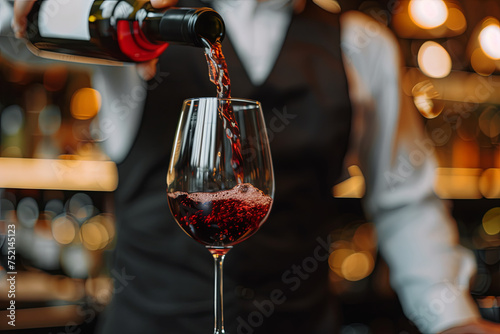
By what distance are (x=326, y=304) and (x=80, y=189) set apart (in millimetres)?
1420

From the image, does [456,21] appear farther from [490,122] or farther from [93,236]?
[93,236]

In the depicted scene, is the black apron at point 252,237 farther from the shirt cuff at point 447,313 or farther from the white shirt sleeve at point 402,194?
the shirt cuff at point 447,313

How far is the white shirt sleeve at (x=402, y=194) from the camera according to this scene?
1036 mm

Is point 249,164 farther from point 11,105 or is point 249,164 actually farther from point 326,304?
point 11,105

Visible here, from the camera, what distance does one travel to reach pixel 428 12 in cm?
251

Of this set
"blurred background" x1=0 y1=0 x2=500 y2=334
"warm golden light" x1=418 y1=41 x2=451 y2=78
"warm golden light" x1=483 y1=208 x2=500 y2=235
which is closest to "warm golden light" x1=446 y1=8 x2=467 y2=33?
"blurred background" x1=0 y1=0 x2=500 y2=334

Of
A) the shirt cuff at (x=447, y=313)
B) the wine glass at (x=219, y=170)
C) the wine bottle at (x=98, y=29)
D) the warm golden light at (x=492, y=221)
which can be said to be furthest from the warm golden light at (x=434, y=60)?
the wine glass at (x=219, y=170)

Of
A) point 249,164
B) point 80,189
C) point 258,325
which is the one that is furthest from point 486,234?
point 249,164

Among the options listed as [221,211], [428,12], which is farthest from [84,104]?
[221,211]

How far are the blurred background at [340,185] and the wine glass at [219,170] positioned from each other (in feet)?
4.91

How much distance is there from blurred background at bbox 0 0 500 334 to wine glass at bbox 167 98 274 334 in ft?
4.91

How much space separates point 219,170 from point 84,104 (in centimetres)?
186

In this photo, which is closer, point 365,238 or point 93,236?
point 93,236

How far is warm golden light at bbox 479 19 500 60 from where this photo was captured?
2744 mm
